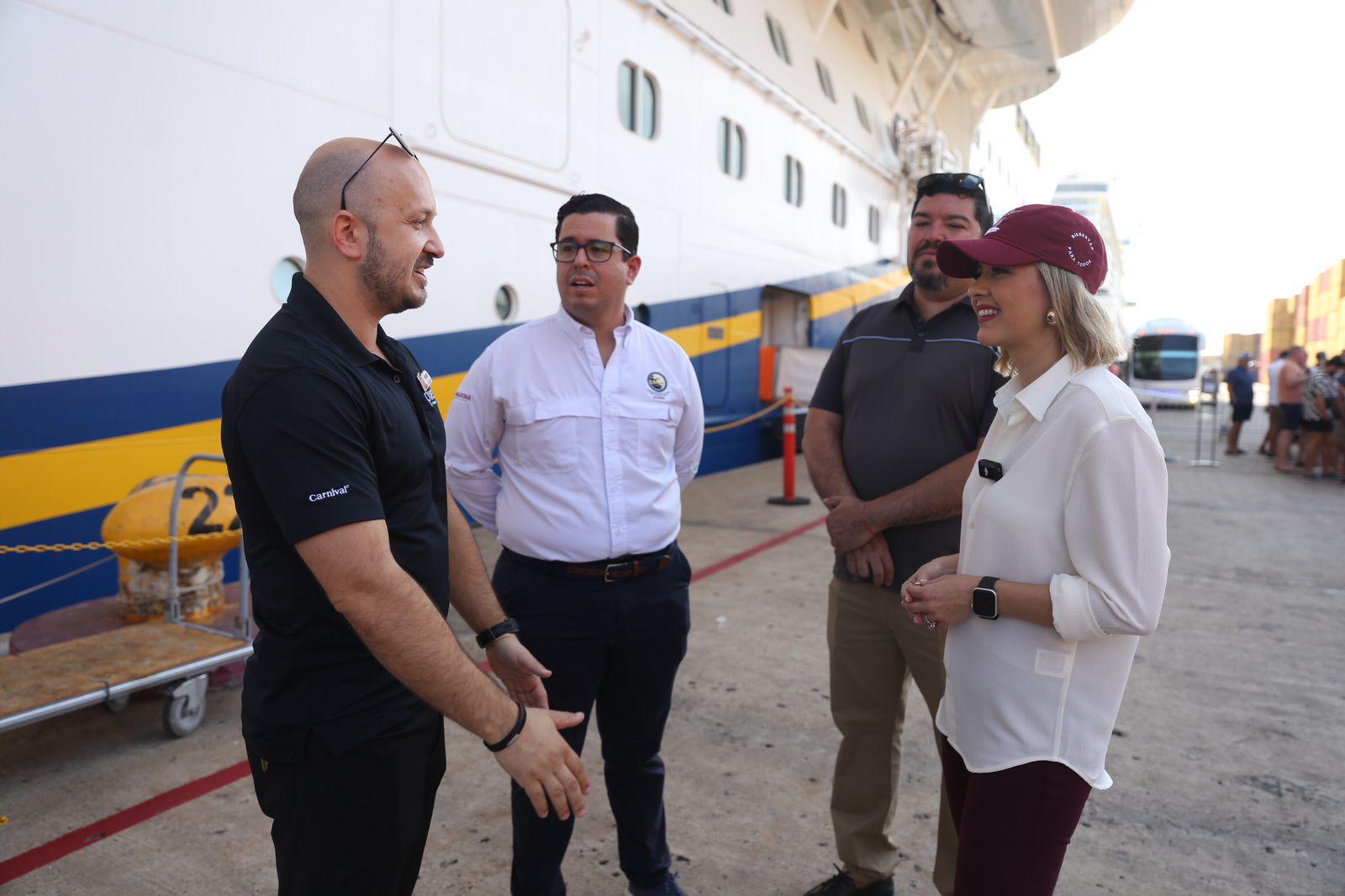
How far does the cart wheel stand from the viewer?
133 inches

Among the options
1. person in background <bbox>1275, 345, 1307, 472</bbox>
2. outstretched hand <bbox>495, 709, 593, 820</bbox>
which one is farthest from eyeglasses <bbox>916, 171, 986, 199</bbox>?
person in background <bbox>1275, 345, 1307, 472</bbox>

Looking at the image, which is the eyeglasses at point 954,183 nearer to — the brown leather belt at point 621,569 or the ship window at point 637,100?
the brown leather belt at point 621,569

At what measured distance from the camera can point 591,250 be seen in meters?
2.38

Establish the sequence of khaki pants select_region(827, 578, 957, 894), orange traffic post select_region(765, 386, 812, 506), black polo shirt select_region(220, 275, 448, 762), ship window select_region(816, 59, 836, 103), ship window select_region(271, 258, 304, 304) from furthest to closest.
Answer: ship window select_region(816, 59, 836, 103) → orange traffic post select_region(765, 386, 812, 506) → ship window select_region(271, 258, 304, 304) → khaki pants select_region(827, 578, 957, 894) → black polo shirt select_region(220, 275, 448, 762)

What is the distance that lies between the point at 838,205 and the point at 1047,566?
1263 centimetres

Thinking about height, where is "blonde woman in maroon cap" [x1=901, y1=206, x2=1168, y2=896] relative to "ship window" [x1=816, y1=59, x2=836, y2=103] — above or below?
below

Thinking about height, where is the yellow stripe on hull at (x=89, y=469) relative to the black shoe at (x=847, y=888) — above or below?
above

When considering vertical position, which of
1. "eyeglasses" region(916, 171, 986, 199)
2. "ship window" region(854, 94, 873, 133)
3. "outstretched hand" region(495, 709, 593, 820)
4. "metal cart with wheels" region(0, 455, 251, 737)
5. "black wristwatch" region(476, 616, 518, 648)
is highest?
"ship window" region(854, 94, 873, 133)

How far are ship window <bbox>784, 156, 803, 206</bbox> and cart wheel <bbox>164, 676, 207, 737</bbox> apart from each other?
380 inches

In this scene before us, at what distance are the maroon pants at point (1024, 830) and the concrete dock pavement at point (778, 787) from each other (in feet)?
3.77

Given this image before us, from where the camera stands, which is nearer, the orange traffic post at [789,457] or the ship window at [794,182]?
the orange traffic post at [789,457]

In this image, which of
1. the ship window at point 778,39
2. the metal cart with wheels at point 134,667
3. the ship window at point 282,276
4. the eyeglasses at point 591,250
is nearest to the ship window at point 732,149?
the ship window at point 778,39

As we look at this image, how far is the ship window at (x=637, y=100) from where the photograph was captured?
7.87m

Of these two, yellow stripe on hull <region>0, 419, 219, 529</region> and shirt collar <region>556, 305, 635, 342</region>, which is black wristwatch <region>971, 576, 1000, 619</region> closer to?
shirt collar <region>556, 305, 635, 342</region>
